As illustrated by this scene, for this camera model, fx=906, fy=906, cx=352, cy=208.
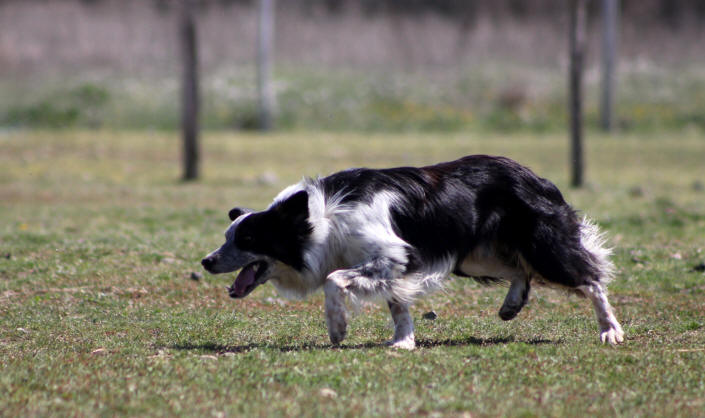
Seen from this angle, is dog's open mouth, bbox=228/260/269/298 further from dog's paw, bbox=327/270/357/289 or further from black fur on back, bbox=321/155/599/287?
black fur on back, bbox=321/155/599/287

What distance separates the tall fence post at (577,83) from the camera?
63.2ft

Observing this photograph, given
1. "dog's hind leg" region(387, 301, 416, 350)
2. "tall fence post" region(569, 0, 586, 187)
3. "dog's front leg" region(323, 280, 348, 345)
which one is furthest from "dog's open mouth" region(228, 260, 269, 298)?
"tall fence post" region(569, 0, 586, 187)

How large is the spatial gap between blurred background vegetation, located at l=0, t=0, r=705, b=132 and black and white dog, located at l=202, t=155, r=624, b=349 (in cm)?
2665

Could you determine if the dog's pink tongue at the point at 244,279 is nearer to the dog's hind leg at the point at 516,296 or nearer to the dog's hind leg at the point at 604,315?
the dog's hind leg at the point at 516,296

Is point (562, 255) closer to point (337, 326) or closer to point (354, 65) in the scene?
point (337, 326)

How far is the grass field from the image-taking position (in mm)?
5238

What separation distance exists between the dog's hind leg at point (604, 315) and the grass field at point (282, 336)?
11 centimetres

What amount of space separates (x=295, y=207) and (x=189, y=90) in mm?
15271

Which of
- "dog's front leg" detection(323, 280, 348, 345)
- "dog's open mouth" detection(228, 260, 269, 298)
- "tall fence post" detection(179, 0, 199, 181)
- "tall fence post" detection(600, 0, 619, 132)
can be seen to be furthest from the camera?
"tall fence post" detection(600, 0, 619, 132)

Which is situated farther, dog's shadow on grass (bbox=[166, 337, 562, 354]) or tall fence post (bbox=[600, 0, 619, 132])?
tall fence post (bbox=[600, 0, 619, 132])

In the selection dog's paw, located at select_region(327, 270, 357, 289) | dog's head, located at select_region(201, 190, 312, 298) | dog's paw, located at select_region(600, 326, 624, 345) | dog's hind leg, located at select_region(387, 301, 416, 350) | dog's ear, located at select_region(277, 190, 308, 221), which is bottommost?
dog's paw, located at select_region(600, 326, 624, 345)

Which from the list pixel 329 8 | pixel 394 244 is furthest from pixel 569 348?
pixel 329 8

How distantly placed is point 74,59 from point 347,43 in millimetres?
13238

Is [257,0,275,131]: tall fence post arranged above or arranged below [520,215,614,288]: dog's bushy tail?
above
